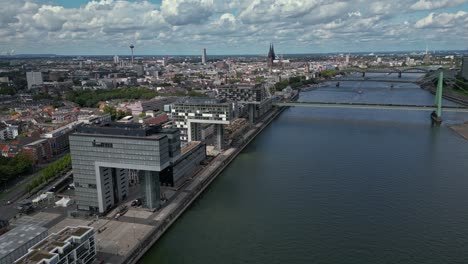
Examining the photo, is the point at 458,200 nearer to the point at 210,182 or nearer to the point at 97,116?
the point at 210,182

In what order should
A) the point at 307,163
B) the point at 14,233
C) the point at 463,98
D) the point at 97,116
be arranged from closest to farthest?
1. the point at 14,233
2. the point at 307,163
3. the point at 97,116
4. the point at 463,98

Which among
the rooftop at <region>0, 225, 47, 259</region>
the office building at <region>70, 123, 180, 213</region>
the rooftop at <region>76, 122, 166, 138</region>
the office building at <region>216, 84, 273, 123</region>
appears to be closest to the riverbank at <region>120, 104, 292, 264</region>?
the office building at <region>70, 123, 180, 213</region>

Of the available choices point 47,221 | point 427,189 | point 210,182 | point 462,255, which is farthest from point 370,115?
point 47,221

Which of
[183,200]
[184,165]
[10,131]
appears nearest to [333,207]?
[183,200]

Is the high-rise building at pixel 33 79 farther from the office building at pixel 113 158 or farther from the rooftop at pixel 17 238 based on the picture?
the rooftop at pixel 17 238

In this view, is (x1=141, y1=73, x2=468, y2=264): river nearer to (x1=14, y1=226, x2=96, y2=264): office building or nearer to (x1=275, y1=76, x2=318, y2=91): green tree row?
(x1=14, y1=226, x2=96, y2=264): office building

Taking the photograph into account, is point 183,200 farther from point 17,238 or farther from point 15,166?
point 15,166

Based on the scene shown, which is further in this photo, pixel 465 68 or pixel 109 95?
pixel 465 68
